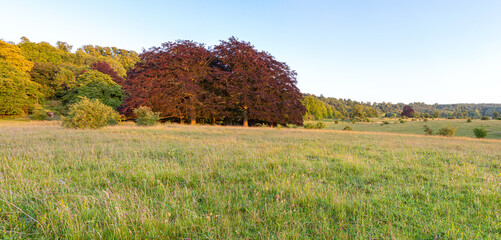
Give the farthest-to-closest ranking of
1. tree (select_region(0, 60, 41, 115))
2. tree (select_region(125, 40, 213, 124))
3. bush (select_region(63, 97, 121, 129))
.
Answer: tree (select_region(0, 60, 41, 115)), tree (select_region(125, 40, 213, 124)), bush (select_region(63, 97, 121, 129))

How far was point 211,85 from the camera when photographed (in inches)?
945

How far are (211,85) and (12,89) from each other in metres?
29.3

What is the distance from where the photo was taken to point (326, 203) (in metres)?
2.66

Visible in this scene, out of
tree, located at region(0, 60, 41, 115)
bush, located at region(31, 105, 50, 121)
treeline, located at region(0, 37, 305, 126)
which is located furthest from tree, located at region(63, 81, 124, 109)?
tree, located at region(0, 60, 41, 115)

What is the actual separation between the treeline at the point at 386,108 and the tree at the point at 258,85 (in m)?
30.0

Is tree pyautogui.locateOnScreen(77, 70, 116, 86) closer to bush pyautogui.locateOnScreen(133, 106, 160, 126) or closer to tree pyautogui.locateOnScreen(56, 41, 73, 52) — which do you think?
bush pyautogui.locateOnScreen(133, 106, 160, 126)

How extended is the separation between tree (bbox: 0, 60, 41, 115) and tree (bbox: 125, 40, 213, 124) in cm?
1903

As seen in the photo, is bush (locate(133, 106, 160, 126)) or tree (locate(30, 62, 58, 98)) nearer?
bush (locate(133, 106, 160, 126))

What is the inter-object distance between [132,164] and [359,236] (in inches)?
186

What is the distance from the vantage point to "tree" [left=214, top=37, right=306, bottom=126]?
21.9 m

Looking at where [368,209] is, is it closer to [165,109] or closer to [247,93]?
[247,93]

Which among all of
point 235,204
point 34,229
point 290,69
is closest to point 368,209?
point 235,204

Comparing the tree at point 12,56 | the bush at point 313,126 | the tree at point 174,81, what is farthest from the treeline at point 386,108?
the tree at point 12,56

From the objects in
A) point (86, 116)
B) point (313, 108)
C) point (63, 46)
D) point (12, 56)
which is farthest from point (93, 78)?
point (313, 108)
